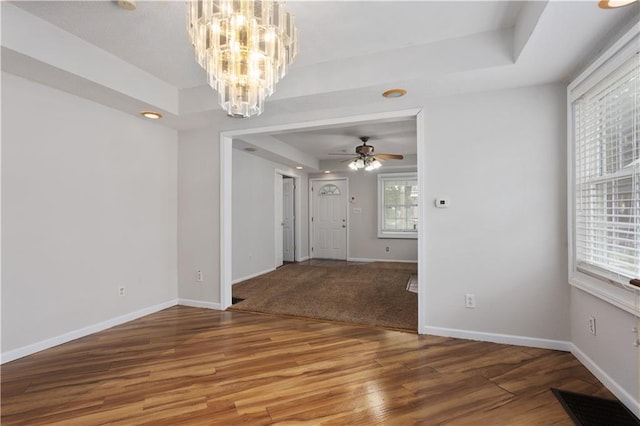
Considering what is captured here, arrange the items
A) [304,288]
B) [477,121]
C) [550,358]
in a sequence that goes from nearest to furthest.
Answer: [550,358] → [477,121] → [304,288]

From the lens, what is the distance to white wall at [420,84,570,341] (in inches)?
98.7

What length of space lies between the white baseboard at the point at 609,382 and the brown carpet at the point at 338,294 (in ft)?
4.15

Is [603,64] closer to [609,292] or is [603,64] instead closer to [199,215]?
[609,292]

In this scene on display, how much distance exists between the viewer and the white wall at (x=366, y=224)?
720 cm

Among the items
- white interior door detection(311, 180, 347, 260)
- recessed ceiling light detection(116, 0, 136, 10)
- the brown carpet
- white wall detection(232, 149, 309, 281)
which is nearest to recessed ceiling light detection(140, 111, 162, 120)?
recessed ceiling light detection(116, 0, 136, 10)

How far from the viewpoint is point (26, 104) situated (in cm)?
243

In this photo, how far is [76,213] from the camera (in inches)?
110

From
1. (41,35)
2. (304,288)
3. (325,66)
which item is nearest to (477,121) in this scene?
(325,66)

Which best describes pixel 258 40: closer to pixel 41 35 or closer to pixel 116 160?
pixel 41 35

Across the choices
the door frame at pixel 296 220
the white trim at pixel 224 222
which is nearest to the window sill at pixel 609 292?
the white trim at pixel 224 222

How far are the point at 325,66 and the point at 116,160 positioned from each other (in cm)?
239

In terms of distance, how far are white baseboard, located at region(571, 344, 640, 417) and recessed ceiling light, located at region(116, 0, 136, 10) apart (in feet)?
12.8

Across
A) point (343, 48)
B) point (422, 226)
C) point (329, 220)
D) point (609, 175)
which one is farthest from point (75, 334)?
point (329, 220)

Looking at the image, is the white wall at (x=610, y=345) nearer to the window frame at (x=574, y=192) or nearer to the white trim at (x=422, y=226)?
the window frame at (x=574, y=192)
